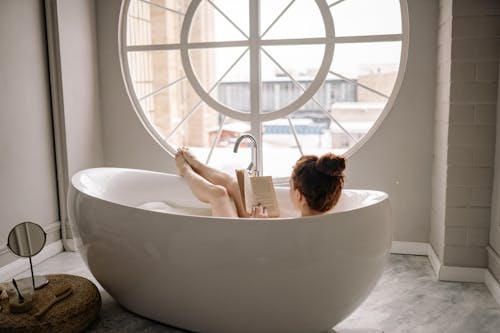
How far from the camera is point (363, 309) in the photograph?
89.7 inches

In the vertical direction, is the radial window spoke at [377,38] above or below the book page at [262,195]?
above

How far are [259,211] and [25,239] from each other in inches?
40.8

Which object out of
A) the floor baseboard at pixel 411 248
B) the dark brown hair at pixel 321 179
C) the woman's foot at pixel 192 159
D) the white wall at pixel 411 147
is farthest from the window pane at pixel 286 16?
the floor baseboard at pixel 411 248

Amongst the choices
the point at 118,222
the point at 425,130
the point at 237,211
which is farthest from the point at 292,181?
the point at 425,130

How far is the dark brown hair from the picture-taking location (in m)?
1.91

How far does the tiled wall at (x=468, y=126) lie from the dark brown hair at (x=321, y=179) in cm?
94

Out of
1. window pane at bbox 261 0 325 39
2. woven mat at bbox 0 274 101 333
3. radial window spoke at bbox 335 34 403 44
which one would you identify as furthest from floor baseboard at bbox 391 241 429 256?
woven mat at bbox 0 274 101 333

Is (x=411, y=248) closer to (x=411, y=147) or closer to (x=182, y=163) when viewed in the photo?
(x=411, y=147)

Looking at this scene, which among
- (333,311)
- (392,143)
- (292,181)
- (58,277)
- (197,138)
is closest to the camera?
(333,311)

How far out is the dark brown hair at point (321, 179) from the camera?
1909 millimetres

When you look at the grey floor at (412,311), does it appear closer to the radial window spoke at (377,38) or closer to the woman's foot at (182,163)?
the woman's foot at (182,163)

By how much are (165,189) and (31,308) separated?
1115mm

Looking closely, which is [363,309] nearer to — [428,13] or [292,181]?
[292,181]

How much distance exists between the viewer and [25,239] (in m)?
1.98
